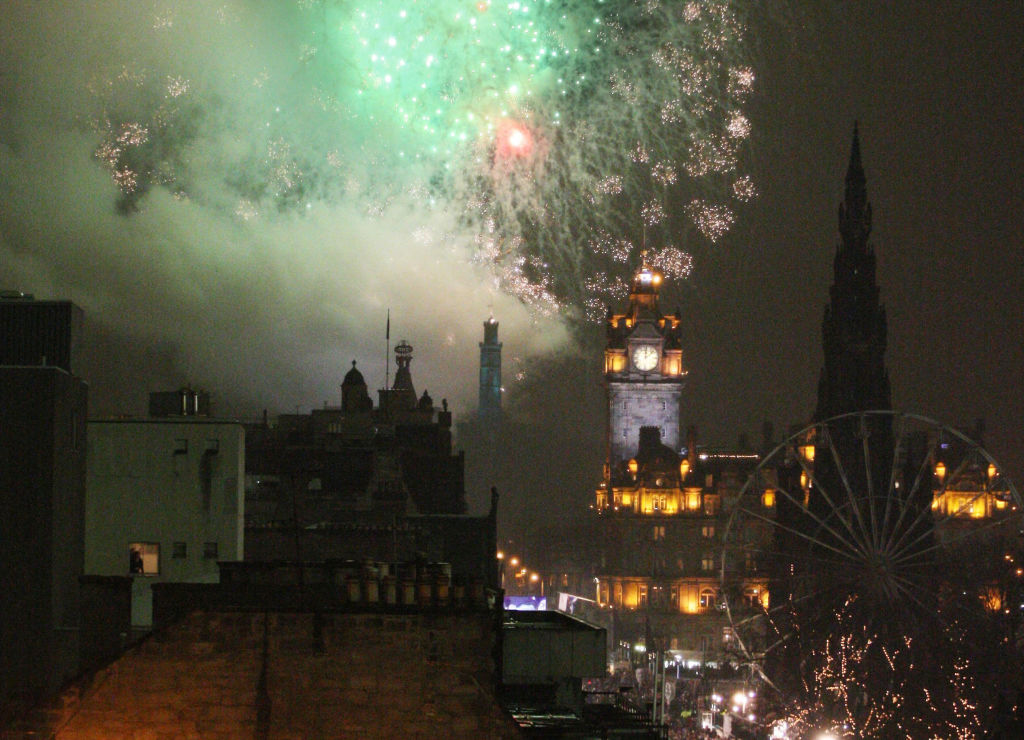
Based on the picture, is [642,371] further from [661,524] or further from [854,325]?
[854,325]

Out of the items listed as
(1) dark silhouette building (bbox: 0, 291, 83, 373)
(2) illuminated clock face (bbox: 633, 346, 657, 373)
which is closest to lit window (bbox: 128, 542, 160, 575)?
(1) dark silhouette building (bbox: 0, 291, 83, 373)

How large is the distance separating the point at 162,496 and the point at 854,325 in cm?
9545

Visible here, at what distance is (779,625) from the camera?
102 meters

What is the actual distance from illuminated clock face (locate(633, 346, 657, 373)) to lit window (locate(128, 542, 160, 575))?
150 m

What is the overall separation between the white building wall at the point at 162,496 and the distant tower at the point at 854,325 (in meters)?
89.6

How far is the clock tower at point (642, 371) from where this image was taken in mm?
193625

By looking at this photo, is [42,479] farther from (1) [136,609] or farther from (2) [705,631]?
(2) [705,631]

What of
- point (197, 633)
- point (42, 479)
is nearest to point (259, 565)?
point (197, 633)

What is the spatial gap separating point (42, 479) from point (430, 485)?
57.7 m

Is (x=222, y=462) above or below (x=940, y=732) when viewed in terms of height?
above

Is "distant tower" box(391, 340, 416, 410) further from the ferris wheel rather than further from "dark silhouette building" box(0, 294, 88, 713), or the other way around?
"dark silhouette building" box(0, 294, 88, 713)

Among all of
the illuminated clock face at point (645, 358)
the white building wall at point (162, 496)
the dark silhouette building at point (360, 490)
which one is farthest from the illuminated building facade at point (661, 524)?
the white building wall at point (162, 496)

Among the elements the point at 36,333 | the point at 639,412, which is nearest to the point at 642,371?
the point at 639,412

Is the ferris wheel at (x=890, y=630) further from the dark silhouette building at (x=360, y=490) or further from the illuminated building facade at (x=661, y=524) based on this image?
the illuminated building facade at (x=661, y=524)
